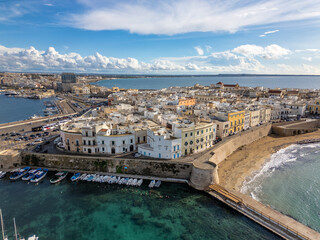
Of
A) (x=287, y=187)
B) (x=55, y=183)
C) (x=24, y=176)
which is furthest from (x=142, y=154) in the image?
(x=287, y=187)

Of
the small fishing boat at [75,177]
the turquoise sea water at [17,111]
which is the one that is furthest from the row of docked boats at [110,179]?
the turquoise sea water at [17,111]

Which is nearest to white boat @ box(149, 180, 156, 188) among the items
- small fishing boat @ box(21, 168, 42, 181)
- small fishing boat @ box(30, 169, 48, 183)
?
small fishing boat @ box(30, 169, 48, 183)

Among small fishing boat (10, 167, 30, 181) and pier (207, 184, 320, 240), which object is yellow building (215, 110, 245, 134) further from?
small fishing boat (10, 167, 30, 181)

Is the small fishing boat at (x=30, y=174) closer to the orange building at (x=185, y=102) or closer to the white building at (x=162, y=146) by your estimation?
the white building at (x=162, y=146)

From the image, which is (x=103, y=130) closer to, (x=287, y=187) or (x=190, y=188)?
(x=190, y=188)

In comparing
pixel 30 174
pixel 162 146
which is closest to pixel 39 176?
pixel 30 174

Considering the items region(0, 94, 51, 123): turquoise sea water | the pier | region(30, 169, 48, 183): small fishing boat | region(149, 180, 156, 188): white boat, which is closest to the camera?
the pier
